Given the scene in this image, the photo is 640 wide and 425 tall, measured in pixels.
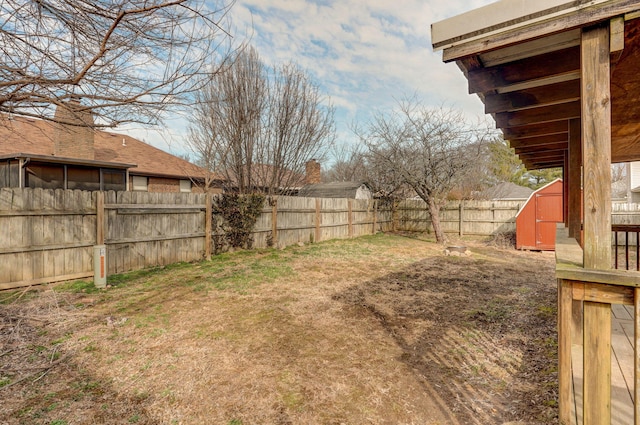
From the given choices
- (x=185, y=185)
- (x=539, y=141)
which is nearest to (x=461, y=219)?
(x=539, y=141)

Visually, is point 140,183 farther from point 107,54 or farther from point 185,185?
point 107,54

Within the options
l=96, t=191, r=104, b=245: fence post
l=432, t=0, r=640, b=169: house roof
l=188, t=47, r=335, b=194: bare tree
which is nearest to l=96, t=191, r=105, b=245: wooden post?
l=96, t=191, r=104, b=245: fence post

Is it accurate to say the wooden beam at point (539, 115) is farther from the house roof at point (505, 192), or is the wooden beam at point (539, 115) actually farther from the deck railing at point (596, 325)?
the house roof at point (505, 192)

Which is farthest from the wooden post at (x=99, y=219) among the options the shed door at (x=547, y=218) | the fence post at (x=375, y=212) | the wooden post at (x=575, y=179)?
the shed door at (x=547, y=218)

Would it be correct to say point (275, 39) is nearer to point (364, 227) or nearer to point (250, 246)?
point (250, 246)

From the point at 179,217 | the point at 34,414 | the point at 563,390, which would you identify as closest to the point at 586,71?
the point at 563,390

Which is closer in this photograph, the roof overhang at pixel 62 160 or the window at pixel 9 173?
the roof overhang at pixel 62 160

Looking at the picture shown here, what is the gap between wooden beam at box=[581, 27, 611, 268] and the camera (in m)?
1.57

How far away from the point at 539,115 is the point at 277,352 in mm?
3706

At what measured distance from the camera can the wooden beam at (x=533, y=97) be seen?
8.16 feet

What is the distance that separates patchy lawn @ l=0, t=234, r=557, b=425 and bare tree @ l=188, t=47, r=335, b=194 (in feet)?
14.5

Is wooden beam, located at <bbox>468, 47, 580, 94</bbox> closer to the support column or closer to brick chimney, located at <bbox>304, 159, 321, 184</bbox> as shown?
the support column

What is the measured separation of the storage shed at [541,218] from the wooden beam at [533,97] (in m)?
9.50

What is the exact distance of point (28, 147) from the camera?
9953 mm
